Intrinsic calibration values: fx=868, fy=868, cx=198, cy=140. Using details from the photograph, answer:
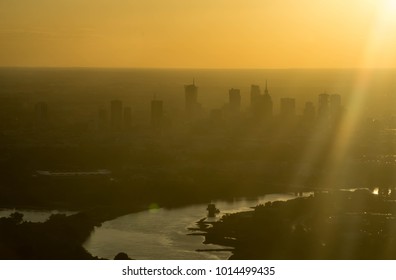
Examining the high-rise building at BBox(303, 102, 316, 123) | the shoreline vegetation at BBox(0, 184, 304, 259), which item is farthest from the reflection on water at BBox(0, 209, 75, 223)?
the high-rise building at BBox(303, 102, 316, 123)

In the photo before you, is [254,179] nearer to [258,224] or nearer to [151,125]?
[258,224]

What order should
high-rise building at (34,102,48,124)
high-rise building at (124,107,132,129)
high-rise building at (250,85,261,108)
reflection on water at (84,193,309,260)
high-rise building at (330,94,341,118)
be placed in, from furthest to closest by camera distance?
1. high-rise building at (250,85,261,108)
2. high-rise building at (330,94,341,118)
3. high-rise building at (124,107,132,129)
4. high-rise building at (34,102,48,124)
5. reflection on water at (84,193,309,260)

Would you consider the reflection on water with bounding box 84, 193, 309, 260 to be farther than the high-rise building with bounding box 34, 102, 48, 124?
No

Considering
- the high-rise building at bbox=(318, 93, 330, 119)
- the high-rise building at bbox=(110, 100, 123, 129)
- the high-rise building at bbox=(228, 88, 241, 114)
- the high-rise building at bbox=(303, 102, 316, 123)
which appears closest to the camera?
the high-rise building at bbox=(110, 100, 123, 129)

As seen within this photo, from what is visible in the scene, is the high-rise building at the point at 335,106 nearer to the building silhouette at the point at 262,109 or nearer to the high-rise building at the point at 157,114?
the building silhouette at the point at 262,109

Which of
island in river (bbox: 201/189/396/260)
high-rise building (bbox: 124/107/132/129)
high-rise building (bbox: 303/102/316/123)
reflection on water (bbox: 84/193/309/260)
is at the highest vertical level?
high-rise building (bbox: 303/102/316/123)

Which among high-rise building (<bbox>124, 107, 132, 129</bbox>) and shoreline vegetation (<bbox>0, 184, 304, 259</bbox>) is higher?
high-rise building (<bbox>124, 107, 132, 129</bbox>)

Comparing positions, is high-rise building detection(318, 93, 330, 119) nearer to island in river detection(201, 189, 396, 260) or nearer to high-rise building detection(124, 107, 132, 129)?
high-rise building detection(124, 107, 132, 129)

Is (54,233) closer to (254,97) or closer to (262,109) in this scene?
(262,109)

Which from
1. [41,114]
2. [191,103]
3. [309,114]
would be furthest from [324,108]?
[41,114]
